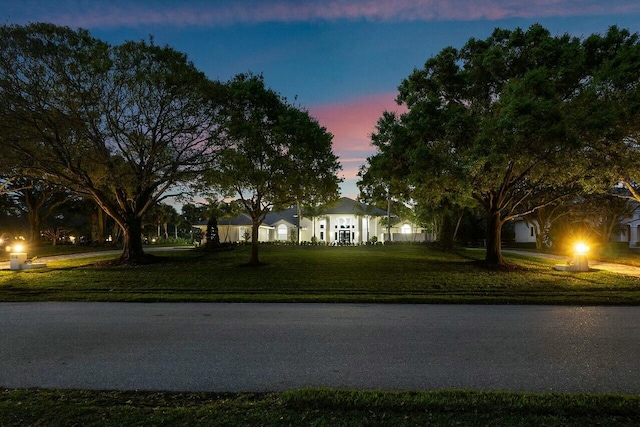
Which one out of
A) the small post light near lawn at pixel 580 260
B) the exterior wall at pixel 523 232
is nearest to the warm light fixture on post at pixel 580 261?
the small post light near lawn at pixel 580 260

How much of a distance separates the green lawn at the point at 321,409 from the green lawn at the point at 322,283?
6.56 m

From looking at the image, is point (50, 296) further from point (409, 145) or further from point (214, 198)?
point (409, 145)

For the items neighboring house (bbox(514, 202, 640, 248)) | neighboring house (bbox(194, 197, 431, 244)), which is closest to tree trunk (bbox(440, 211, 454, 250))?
neighboring house (bbox(194, 197, 431, 244))

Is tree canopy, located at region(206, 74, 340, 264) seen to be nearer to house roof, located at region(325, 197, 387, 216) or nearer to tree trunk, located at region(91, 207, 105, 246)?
tree trunk, located at region(91, 207, 105, 246)

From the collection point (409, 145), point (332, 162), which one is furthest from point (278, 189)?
point (409, 145)

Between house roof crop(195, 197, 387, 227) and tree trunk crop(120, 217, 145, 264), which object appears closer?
tree trunk crop(120, 217, 145, 264)

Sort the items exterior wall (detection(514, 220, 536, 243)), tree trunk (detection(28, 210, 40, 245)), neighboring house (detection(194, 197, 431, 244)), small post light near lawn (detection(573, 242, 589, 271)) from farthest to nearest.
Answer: exterior wall (detection(514, 220, 536, 243)) → neighboring house (detection(194, 197, 431, 244)) → tree trunk (detection(28, 210, 40, 245)) → small post light near lawn (detection(573, 242, 589, 271))

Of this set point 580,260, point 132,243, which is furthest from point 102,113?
point 580,260

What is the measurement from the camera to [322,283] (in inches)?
580

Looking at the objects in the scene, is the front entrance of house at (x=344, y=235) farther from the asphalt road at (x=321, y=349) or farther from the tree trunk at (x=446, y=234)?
the asphalt road at (x=321, y=349)

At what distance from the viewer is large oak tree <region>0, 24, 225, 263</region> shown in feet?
58.7

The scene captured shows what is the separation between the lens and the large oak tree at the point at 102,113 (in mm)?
17891

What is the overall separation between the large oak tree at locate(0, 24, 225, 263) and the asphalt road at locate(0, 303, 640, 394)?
1282cm

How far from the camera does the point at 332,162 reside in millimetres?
21031
